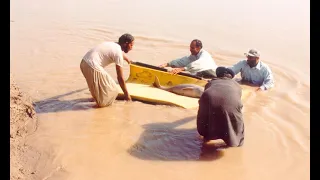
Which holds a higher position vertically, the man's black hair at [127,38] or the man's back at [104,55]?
the man's black hair at [127,38]

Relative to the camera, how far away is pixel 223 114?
4.95 m

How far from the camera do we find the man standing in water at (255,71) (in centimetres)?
792

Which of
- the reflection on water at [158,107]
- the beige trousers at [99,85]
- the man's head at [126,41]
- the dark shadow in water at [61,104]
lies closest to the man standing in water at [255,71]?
the reflection on water at [158,107]

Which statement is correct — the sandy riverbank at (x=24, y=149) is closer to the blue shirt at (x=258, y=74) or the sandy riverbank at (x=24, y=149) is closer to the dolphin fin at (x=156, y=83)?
the dolphin fin at (x=156, y=83)

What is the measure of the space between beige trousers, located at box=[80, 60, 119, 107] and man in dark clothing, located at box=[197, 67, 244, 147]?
2.11 m

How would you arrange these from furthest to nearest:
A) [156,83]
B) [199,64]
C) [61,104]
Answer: [199,64]
[156,83]
[61,104]

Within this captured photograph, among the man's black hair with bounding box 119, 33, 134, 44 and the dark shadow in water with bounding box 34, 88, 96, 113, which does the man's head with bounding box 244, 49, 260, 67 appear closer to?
the man's black hair with bounding box 119, 33, 134, 44

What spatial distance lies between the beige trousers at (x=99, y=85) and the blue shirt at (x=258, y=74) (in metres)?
3.21

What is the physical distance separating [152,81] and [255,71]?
246cm

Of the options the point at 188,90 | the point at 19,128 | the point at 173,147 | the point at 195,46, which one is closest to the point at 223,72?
the point at 173,147

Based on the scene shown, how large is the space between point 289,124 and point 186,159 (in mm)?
2474

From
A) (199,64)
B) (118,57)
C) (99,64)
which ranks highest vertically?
(118,57)

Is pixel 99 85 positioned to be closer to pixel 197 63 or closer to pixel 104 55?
pixel 104 55
